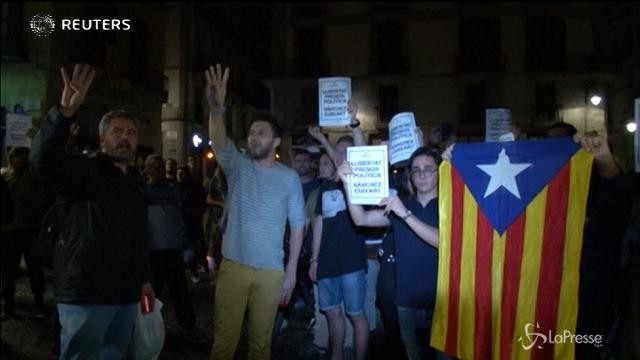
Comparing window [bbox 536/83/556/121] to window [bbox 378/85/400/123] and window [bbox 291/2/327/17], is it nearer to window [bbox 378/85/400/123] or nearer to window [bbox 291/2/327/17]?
window [bbox 378/85/400/123]

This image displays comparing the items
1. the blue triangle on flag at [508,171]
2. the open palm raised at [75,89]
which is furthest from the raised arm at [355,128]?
the open palm raised at [75,89]

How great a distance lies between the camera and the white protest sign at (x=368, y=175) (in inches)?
152

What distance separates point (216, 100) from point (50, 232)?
1458mm

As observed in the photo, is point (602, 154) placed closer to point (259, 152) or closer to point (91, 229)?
point (259, 152)

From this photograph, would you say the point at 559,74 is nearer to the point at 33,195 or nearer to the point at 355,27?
the point at 355,27

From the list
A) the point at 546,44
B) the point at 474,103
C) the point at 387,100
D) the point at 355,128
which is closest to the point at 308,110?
the point at 387,100

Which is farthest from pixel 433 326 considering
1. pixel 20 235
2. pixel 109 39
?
→ pixel 109 39

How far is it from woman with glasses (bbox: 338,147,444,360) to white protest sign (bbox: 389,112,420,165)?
2.45ft

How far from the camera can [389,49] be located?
104 ft

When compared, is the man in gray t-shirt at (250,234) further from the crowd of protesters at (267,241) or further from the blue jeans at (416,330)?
the blue jeans at (416,330)

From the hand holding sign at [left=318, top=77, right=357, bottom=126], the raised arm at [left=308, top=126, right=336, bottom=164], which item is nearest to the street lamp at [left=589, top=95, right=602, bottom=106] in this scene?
the hand holding sign at [left=318, top=77, right=357, bottom=126]

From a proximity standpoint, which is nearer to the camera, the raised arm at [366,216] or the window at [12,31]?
the raised arm at [366,216]

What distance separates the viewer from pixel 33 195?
6879 mm

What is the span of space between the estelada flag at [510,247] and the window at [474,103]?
2810cm
